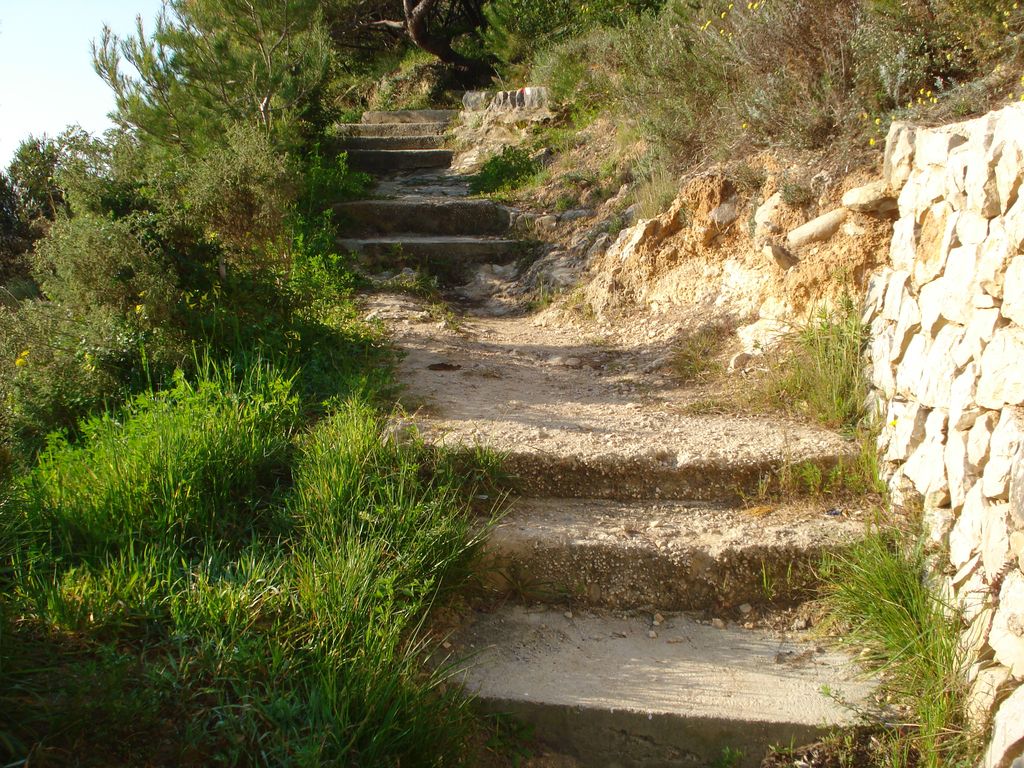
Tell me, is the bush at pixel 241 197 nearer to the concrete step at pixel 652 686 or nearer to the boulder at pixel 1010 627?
the concrete step at pixel 652 686

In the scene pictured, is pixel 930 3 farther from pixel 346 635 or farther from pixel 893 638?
pixel 346 635

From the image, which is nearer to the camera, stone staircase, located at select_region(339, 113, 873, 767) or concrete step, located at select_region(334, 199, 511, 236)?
stone staircase, located at select_region(339, 113, 873, 767)

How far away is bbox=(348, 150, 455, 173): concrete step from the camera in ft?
33.4

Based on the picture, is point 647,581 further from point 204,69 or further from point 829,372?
point 204,69

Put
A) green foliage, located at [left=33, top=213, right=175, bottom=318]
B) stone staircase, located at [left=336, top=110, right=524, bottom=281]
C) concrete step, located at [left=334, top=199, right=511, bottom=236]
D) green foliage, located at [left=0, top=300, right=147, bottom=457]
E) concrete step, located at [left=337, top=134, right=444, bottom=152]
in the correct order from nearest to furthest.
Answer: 1. green foliage, located at [left=0, top=300, right=147, bottom=457]
2. green foliage, located at [left=33, top=213, right=175, bottom=318]
3. stone staircase, located at [left=336, top=110, right=524, bottom=281]
4. concrete step, located at [left=334, top=199, right=511, bottom=236]
5. concrete step, located at [left=337, top=134, right=444, bottom=152]

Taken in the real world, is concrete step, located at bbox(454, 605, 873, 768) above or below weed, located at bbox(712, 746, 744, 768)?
above

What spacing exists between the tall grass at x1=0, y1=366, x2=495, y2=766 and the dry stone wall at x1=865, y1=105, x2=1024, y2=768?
65.3 inches

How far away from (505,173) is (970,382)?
683 centimetres

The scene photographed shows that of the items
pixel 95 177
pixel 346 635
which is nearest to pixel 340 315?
pixel 95 177

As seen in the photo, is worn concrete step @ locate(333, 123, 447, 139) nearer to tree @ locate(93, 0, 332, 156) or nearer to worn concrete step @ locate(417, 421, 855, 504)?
tree @ locate(93, 0, 332, 156)

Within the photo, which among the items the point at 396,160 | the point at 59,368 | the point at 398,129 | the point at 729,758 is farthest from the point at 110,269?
the point at 398,129

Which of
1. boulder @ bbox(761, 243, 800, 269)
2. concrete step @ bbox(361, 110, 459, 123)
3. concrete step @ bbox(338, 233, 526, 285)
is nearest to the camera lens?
boulder @ bbox(761, 243, 800, 269)

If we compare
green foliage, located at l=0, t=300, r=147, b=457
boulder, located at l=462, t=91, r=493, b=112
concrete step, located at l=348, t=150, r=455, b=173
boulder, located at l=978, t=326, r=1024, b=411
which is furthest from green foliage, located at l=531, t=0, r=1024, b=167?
green foliage, located at l=0, t=300, r=147, b=457

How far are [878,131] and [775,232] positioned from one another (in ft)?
2.72
